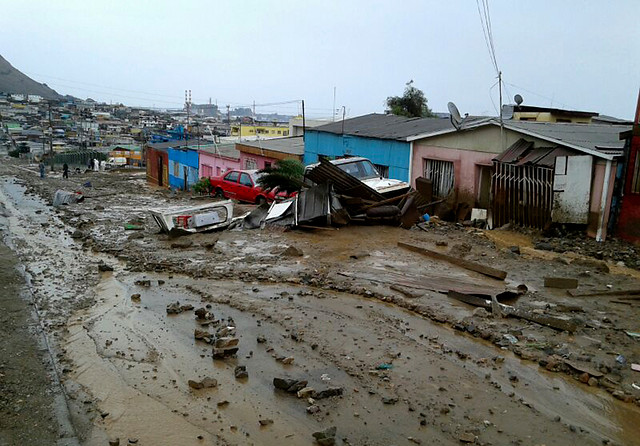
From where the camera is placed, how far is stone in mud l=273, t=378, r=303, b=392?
5.70 m

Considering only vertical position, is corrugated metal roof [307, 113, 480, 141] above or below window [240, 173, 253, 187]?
above

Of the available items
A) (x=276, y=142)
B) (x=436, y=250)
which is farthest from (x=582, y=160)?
(x=276, y=142)

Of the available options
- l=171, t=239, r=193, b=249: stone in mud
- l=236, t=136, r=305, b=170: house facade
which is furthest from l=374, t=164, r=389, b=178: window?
l=171, t=239, r=193, b=249: stone in mud

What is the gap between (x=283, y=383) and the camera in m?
5.72

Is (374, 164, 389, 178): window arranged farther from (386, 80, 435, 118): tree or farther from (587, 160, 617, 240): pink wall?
(386, 80, 435, 118): tree

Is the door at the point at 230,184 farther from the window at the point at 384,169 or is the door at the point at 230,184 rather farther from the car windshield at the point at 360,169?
the car windshield at the point at 360,169

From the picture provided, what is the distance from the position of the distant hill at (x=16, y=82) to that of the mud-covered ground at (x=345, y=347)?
161 meters

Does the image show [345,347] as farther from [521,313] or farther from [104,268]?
[104,268]

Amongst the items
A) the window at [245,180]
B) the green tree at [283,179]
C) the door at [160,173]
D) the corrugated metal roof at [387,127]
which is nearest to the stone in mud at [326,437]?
the green tree at [283,179]

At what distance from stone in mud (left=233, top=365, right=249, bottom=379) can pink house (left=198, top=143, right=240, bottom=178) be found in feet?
73.6

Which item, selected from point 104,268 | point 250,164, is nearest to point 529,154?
point 104,268

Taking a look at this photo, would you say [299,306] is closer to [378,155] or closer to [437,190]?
→ [437,190]

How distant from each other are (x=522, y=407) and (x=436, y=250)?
6.17m

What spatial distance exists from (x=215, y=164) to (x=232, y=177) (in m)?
9.97
